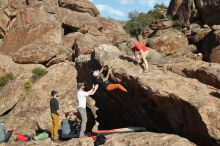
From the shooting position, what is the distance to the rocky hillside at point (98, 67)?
14.5m

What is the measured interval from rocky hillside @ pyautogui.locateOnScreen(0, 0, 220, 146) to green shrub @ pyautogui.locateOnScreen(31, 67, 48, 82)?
107 millimetres

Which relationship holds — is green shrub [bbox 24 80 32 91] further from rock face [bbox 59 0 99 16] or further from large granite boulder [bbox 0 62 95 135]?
rock face [bbox 59 0 99 16]

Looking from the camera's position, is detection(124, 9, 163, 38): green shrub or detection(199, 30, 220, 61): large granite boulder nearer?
detection(199, 30, 220, 61): large granite boulder

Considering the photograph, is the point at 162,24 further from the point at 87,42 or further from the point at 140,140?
the point at 140,140

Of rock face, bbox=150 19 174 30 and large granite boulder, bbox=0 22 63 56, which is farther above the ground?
rock face, bbox=150 19 174 30

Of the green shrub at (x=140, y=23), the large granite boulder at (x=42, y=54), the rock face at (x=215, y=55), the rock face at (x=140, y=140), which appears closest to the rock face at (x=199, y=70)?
the rock face at (x=140, y=140)

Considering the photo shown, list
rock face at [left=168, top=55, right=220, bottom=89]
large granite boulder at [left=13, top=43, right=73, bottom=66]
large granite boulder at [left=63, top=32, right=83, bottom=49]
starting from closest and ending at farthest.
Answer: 1. rock face at [left=168, top=55, right=220, bottom=89]
2. large granite boulder at [left=13, top=43, right=73, bottom=66]
3. large granite boulder at [left=63, top=32, right=83, bottom=49]

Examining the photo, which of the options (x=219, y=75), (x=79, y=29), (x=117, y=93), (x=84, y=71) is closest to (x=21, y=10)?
(x=79, y=29)

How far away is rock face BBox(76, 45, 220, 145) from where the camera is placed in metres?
13.5

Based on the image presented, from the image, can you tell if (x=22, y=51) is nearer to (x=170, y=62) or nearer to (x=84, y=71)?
(x=84, y=71)

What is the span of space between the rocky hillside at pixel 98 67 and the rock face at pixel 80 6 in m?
0.13

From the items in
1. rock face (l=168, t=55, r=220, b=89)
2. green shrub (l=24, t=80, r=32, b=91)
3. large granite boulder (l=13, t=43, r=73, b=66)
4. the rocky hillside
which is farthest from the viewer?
large granite boulder (l=13, t=43, r=73, b=66)

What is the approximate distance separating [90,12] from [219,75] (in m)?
37.3

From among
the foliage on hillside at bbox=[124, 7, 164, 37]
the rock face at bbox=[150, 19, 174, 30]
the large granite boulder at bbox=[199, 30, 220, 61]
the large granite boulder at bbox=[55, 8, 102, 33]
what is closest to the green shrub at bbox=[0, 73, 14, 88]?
the large granite boulder at bbox=[55, 8, 102, 33]
